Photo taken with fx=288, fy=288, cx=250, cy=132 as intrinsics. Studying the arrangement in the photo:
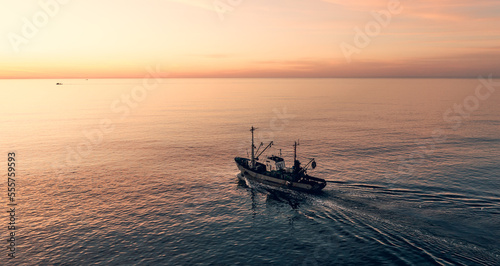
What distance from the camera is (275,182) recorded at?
73.1 metres

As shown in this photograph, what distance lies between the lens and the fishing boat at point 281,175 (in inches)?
2633

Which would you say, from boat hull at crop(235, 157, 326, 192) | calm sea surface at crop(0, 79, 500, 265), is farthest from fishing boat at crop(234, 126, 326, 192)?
calm sea surface at crop(0, 79, 500, 265)

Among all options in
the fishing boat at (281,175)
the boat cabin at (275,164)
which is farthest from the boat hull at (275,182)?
the boat cabin at (275,164)

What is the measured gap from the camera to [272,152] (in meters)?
105

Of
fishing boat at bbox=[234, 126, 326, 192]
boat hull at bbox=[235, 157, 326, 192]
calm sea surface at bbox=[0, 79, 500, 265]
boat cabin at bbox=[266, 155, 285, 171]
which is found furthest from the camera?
boat cabin at bbox=[266, 155, 285, 171]

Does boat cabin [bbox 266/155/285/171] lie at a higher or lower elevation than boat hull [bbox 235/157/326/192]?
higher

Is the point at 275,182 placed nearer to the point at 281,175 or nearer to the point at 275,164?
the point at 281,175

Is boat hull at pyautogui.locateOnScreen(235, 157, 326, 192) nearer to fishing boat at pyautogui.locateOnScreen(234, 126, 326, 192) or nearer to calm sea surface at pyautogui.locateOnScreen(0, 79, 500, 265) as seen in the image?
fishing boat at pyautogui.locateOnScreen(234, 126, 326, 192)

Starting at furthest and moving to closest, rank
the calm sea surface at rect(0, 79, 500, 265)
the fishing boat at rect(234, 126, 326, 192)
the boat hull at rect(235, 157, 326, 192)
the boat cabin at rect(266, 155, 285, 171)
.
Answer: the boat cabin at rect(266, 155, 285, 171)
the fishing boat at rect(234, 126, 326, 192)
the boat hull at rect(235, 157, 326, 192)
the calm sea surface at rect(0, 79, 500, 265)

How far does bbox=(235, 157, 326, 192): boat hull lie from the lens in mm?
65194

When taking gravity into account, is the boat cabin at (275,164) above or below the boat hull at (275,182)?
above

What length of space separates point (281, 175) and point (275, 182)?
7.99 ft

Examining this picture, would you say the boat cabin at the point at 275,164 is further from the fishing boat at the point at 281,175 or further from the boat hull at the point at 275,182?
the boat hull at the point at 275,182

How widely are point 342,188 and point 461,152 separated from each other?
181 ft
